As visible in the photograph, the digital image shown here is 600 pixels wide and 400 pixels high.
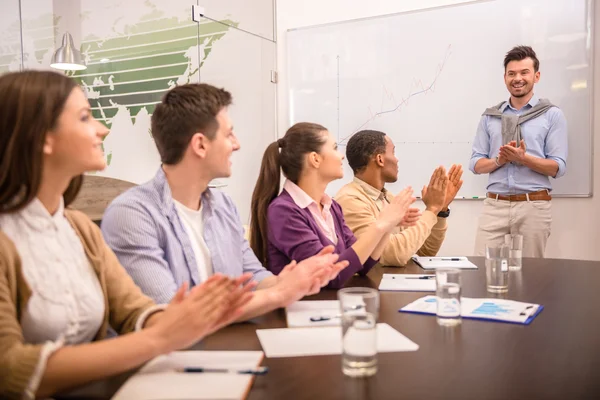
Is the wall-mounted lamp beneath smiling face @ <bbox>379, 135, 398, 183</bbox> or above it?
above

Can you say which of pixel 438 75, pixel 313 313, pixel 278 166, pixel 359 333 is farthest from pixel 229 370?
pixel 438 75

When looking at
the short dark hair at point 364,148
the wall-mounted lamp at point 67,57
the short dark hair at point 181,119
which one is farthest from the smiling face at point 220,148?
the wall-mounted lamp at point 67,57

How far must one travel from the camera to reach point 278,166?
226 cm

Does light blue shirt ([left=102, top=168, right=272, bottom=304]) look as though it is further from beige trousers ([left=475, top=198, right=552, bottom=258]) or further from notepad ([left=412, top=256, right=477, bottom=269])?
beige trousers ([left=475, top=198, right=552, bottom=258])

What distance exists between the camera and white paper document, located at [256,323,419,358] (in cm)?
111

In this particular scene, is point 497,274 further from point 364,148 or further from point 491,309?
point 364,148

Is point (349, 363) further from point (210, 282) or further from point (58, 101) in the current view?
point (58, 101)

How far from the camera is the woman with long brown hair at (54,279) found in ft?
2.90

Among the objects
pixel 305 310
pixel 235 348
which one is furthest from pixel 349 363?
pixel 305 310

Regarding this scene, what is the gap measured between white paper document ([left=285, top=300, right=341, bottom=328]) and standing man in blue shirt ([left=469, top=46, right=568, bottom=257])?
2272mm

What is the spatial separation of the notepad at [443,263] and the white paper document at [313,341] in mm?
972

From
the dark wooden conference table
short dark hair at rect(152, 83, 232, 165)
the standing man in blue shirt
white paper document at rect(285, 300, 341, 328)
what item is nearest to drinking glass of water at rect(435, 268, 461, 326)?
the dark wooden conference table

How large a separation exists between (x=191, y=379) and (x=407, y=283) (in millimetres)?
1061

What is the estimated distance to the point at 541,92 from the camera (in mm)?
3695
